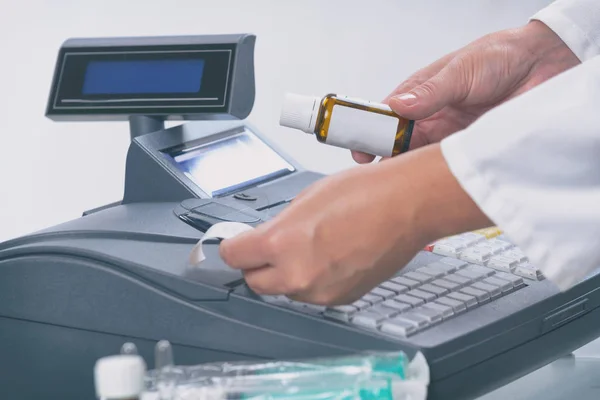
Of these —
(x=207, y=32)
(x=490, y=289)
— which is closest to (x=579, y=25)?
(x=490, y=289)

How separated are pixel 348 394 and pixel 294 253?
124mm

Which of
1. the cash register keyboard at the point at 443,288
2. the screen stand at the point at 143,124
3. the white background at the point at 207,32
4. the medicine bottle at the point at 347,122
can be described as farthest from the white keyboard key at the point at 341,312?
the white background at the point at 207,32

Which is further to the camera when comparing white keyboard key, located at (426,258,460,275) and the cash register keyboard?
white keyboard key, located at (426,258,460,275)

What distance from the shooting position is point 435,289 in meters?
0.74

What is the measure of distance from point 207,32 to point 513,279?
1.10 meters

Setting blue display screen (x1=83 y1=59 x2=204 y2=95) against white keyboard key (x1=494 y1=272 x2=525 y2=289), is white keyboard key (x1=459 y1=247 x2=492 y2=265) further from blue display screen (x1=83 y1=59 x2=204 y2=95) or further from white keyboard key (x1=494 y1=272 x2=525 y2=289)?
blue display screen (x1=83 y1=59 x2=204 y2=95)

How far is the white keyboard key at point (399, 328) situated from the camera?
0.66 m

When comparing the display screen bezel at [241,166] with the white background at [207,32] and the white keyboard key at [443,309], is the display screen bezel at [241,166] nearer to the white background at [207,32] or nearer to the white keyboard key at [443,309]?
the white keyboard key at [443,309]

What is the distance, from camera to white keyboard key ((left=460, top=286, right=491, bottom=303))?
0.73m

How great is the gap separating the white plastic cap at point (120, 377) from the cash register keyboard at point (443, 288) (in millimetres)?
183

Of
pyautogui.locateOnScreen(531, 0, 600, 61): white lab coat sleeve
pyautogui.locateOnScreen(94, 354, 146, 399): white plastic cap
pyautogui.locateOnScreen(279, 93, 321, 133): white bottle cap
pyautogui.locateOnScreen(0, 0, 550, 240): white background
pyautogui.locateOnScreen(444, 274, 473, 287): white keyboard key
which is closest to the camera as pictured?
pyautogui.locateOnScreen(94, 354, 146, 399): white plastic cap

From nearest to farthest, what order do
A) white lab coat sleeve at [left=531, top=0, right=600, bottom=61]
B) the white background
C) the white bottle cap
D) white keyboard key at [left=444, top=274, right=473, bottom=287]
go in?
white keyboard key at [left=444, top=274, right=473, bottom=287] → the white bottle cap → white lab coat sleeve at [left=531, top=0, right=600, bottom=61] → the white background

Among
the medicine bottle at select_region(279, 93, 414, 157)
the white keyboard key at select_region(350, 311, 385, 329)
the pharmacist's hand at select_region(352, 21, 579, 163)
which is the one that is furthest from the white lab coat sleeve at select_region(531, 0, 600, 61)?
the white keyboard key at select_region(350, 311, 385, 329)

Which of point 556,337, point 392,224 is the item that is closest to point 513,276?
point 556,337
